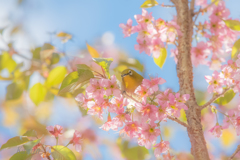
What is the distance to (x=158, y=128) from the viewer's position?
776 mm

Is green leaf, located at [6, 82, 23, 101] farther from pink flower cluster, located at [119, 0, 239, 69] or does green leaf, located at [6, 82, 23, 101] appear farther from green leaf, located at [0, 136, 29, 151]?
pink flower cluster, located at [119, 0, 239, 69]

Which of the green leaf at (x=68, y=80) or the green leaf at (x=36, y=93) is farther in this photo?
the green leaf at (x=36, y=93)

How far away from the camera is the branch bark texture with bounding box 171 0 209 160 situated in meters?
0.89

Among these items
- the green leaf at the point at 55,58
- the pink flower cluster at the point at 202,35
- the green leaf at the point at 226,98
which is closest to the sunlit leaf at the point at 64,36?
the green leaf at the point at 55,58

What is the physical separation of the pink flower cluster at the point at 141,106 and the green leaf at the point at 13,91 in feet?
2.20

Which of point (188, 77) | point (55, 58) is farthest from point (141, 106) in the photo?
point (55, 58)

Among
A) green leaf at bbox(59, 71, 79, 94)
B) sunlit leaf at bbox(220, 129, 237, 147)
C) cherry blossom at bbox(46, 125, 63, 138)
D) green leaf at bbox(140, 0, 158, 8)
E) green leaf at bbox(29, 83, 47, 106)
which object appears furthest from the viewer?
sunlit leaf at bbox(220, 129, 237, 147)

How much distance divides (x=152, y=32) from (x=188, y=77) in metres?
0.26

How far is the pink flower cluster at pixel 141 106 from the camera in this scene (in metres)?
0.73

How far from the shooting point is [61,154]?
0.78 m

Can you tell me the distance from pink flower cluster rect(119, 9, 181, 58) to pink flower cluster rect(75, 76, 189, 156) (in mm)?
286

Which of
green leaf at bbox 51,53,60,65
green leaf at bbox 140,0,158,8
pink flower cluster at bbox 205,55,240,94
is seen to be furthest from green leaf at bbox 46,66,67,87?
pink flower cluster at bbox 205,55,240,94

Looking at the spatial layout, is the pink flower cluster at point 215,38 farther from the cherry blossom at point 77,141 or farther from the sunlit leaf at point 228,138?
the cherry blossom at point 77,141

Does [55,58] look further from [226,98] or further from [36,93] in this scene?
[226,98]
